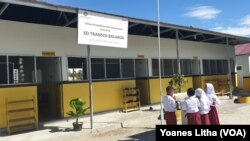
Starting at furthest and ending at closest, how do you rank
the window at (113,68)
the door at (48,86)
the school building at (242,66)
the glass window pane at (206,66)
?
the school building at (242,66), the glass window pane at (206,66), the window at (113,68), the door at (48,86)

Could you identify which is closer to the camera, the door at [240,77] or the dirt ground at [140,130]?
the dirt ground at [140,130]

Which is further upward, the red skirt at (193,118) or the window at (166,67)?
the window at (166,67)

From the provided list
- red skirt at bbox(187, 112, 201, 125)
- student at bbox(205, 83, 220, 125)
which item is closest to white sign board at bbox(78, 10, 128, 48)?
student at bbox(205, 83, 220, 125)

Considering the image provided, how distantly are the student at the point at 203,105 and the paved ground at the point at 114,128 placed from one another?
6.01 ft

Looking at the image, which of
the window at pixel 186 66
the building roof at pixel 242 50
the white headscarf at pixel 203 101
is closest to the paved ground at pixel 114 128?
the white headscarf at pixel 203 101

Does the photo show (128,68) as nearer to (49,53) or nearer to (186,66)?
(49,53)

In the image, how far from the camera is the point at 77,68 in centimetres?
1659

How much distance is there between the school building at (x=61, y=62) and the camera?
542 inches

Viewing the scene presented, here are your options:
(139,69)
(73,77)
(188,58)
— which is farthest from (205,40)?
(73,77)

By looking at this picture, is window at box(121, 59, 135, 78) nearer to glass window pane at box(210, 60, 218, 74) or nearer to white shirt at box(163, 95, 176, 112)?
white shirt at box(163, 95, 176, 112)

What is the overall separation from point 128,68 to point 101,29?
242 inches

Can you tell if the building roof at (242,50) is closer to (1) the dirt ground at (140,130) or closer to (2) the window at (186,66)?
(2) the window at (186,66)

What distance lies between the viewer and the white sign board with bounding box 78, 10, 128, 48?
12938 millimetres

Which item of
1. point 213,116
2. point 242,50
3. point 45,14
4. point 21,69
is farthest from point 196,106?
point 242,50
